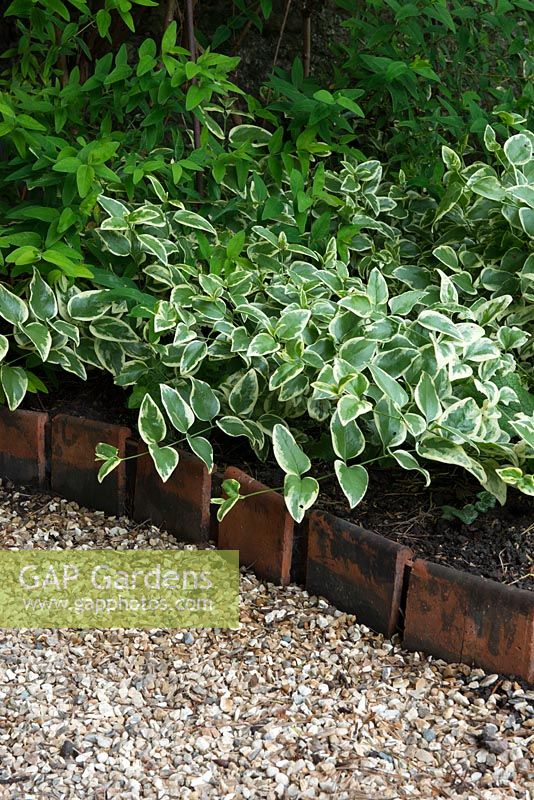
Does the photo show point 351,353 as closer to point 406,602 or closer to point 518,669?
point 406,602

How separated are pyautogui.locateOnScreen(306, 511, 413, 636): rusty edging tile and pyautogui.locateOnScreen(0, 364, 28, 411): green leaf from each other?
2.27 feet

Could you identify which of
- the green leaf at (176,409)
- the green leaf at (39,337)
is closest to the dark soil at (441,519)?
the green leaf at (176,409)

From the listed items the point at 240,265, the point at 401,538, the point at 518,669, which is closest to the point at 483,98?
the point at 240,265

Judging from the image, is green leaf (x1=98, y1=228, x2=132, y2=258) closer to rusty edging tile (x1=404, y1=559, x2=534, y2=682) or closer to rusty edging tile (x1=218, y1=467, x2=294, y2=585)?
rusty edging tile (x1=218, y1=467, x2=294, y2=585)

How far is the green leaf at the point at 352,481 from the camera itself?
1.68m

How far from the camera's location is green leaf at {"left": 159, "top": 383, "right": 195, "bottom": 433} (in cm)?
187

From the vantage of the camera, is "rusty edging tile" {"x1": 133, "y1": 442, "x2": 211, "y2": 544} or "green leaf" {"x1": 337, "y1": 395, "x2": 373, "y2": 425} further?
"rusty edging tile" {"x1": 133, "y1": 442, "x2": 211, "y2": 544}

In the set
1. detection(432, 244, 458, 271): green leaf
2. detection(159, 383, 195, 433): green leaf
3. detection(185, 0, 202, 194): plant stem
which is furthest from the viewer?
detection(185, 0, 202, 194): plant stem

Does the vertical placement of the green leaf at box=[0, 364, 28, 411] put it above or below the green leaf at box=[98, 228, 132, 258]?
below

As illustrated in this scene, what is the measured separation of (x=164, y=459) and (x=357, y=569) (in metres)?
0.42

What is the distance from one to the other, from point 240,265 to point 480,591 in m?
0.89

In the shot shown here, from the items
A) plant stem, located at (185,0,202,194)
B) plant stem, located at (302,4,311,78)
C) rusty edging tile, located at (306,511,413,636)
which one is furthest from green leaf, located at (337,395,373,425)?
plant stem, located at (302,4,311,78)

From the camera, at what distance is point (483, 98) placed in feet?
9.92

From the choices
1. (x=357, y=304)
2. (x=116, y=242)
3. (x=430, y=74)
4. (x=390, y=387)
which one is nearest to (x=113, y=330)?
(x=116, y=242)
